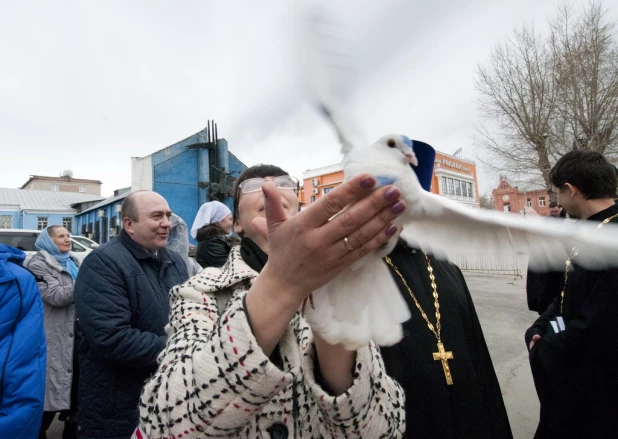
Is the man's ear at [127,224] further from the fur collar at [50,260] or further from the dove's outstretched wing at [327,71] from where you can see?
the dove's outstretched wing at [327,71]

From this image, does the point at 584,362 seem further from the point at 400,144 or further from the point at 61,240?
the point at 61,240

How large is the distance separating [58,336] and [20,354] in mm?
1588

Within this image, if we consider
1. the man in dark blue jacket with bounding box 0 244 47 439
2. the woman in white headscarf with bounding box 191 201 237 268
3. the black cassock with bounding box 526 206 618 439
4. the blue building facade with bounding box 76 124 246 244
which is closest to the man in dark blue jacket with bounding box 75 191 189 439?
the man in dark blue jacket with bounding box 0 244 47 439

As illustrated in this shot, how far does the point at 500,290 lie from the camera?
31.0 ft

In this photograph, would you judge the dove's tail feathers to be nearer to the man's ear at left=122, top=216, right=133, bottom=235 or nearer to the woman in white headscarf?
the woman in white headscarf

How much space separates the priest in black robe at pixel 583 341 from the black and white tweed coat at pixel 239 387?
125 cm

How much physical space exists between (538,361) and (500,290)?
8621 millimetres

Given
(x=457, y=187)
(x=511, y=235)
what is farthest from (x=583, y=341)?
(x=457, y=187)

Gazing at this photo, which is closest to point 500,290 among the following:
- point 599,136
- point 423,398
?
point 599,136

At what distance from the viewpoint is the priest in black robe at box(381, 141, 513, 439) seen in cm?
133

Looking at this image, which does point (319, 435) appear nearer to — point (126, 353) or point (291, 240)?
point (291, 240)

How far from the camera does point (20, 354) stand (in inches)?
62.5

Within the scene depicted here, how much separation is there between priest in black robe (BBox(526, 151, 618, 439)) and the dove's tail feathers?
1.34 meters

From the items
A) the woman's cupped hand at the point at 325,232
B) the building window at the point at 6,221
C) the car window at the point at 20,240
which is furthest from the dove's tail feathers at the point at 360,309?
the building window at the point at 6,221
